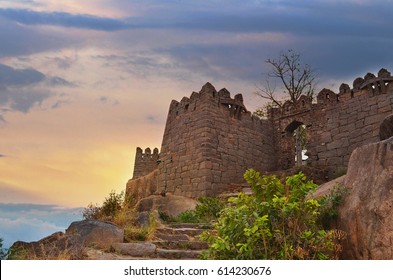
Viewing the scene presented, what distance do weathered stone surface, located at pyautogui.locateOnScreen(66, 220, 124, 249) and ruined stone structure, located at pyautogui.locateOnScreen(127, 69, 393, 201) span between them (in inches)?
296

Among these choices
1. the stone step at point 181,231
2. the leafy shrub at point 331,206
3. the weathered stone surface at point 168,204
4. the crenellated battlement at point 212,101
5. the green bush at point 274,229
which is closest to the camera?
the green bush at point 274,229

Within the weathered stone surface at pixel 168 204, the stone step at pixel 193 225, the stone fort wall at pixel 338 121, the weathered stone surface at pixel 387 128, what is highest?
the stone fort wall at pixel 338 121

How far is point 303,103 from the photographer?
65.5 feet

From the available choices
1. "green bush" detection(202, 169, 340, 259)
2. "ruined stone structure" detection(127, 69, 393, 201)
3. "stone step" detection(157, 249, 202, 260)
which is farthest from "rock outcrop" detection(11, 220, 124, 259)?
"ruined stone structure" detection(127, 69, 393, 201)

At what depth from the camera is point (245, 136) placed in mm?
17766

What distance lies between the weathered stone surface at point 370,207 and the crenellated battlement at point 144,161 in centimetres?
2258

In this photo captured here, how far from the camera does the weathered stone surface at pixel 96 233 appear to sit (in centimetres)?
739

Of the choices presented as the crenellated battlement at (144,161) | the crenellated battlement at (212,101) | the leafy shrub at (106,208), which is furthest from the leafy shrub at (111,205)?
the crenellated battlement at (144,161)

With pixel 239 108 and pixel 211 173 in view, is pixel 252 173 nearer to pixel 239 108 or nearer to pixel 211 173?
pixel 211 173

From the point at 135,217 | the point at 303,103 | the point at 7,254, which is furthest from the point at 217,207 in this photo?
the point at 303,103

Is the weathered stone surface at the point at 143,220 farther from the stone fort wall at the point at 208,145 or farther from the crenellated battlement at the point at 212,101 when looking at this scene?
the crenellated battlement at the point at 212,101

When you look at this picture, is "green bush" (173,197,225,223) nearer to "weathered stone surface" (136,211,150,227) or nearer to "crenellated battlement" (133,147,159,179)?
"weathered stone surface" (136,211,150,227)

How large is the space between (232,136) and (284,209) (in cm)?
1157

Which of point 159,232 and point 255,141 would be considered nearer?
point 159,232
